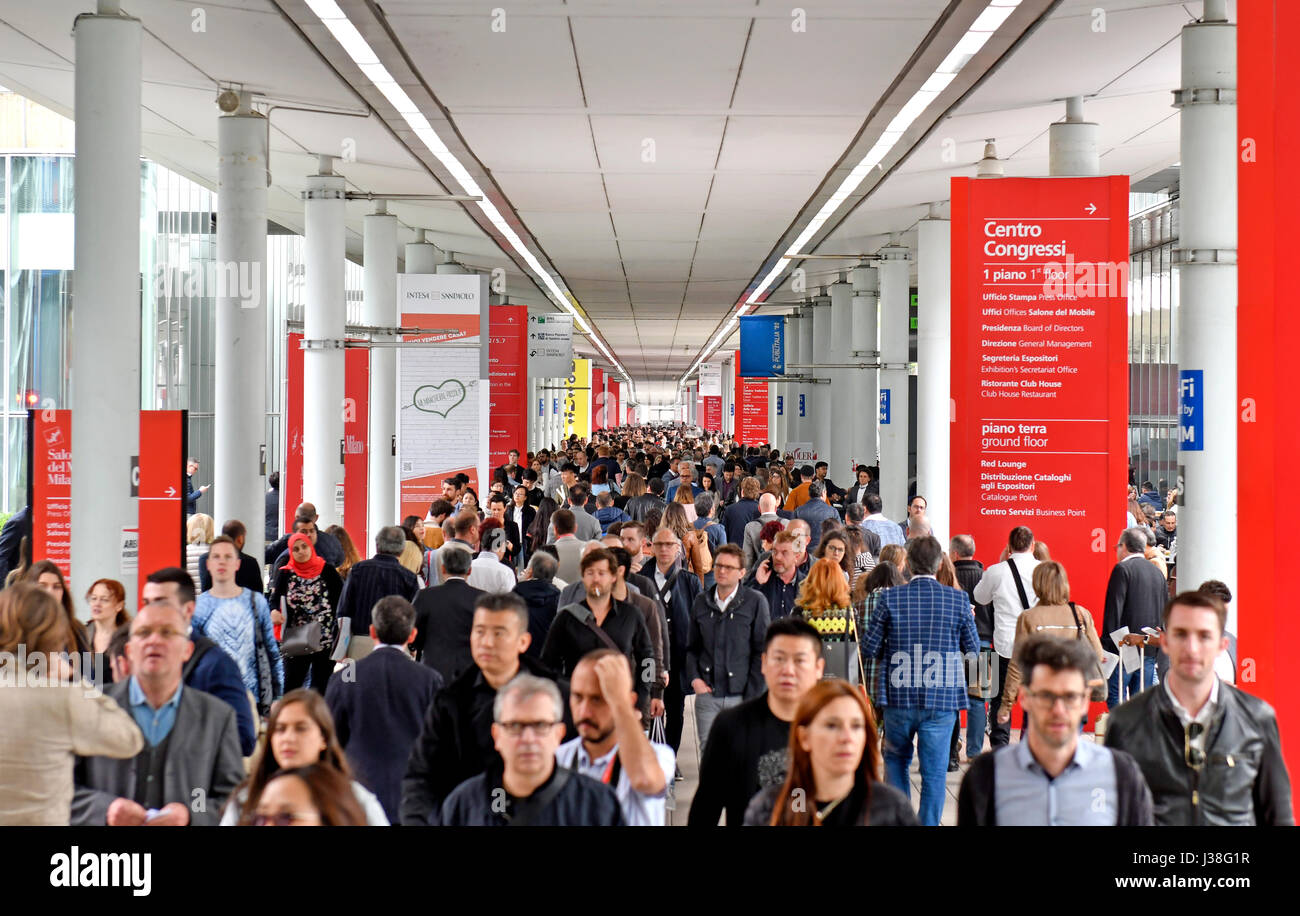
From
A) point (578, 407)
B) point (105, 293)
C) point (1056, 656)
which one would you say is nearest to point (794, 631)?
point (1056, 656)

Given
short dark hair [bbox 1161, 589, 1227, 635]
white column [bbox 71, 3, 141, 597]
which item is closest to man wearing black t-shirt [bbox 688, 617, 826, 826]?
short dark hair [bbox 1161, 589, 1227, 635]

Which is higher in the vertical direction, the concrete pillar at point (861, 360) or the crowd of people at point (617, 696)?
the concrete pillar at point (861, 360)

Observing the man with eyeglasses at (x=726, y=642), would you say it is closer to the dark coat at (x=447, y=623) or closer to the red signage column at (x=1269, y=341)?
the dark coat at (x=447, y=623)

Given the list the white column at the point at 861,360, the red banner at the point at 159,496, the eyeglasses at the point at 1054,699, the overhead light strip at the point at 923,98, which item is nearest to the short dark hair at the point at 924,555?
the eyeglasses at the point at 1054,699

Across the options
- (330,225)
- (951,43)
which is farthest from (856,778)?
(330,225)

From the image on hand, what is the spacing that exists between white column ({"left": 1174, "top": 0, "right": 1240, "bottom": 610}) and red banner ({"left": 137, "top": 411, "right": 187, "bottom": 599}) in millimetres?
6548

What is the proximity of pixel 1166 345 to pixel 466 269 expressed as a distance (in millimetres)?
13335

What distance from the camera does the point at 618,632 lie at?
25.0 ft

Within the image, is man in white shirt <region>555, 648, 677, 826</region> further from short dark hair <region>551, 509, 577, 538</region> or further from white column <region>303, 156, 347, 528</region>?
white column <region>303, 156, 347, 528</region>

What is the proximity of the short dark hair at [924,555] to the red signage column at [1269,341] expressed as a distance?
1.93m

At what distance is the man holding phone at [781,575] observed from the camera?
9070 mm
